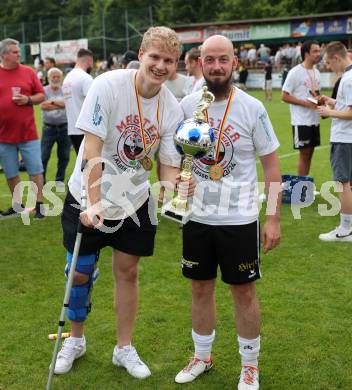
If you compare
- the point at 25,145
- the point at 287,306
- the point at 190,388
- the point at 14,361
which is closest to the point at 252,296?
the point at 190,388

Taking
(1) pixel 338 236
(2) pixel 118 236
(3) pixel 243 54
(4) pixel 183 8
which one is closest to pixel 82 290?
(2) pixel 118 236

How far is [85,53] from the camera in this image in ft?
28.3

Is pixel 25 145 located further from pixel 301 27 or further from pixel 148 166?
pixel 301 27

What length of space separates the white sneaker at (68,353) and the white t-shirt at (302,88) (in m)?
5.30

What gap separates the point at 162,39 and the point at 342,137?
3.71m

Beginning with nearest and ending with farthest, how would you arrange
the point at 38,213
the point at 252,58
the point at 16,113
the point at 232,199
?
1. the point at 232,199
2. the point at 16,113
3. the point at 38,213
4. the point at 252,58

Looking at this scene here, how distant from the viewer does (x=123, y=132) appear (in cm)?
345

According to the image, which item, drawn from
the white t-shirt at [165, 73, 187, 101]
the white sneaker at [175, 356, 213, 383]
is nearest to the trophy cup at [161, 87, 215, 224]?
the white sneaker at [175, 356, 213, 383]

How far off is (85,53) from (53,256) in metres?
3.81

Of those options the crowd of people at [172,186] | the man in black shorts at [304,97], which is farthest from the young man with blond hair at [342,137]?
the crowd of people at [172,186]

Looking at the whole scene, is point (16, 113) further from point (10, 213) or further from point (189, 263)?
point (189, 263)

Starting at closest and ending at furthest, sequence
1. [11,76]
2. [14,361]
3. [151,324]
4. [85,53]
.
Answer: [14,361] < [151,324] < [11,76] < [85,53]

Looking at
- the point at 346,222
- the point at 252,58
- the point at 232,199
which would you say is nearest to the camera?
the point at 232,199

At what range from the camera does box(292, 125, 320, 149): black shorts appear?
8172mm
